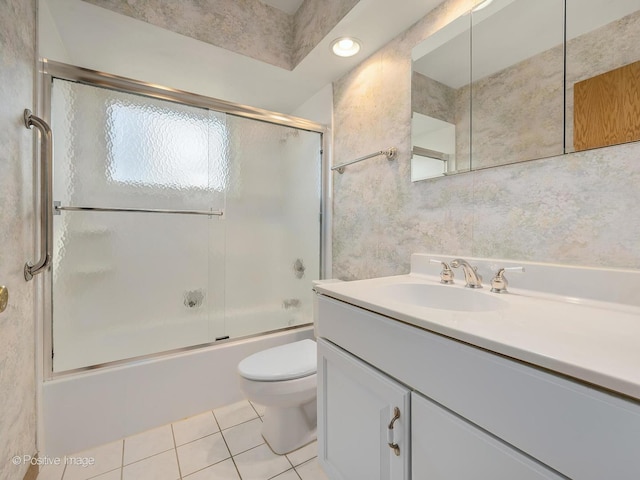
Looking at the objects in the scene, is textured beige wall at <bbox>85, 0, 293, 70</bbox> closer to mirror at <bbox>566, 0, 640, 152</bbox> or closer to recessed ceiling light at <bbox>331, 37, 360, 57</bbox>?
recessed ceiling light at <bbox>331, 37, 360, 57</bbox>

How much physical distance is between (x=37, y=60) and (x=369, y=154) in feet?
5.05

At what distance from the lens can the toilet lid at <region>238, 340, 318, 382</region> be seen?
1187 millimetres

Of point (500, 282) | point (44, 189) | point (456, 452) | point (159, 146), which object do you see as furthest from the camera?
point (159, 146)

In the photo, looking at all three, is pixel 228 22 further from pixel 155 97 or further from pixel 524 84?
pixel 524 84

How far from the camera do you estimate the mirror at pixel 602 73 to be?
0.75 meters

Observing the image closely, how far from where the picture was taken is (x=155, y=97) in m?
1.55

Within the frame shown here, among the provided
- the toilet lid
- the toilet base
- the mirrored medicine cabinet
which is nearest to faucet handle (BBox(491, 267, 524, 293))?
the mirrored medicine cabinet

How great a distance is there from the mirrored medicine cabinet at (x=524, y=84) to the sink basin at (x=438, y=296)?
49 cm

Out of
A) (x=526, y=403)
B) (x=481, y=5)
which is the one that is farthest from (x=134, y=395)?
(x=481, y=5)

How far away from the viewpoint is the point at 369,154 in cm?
160

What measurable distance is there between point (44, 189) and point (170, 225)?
65cm

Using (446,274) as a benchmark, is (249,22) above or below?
above

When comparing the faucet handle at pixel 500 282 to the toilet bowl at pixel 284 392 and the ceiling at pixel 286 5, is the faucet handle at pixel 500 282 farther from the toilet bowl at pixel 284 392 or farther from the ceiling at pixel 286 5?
the ceiling at pixel 286 5

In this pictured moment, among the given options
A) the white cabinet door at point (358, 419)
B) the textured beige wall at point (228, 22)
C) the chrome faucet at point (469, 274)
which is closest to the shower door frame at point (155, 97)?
the textured beige wall at point (228, 22)
